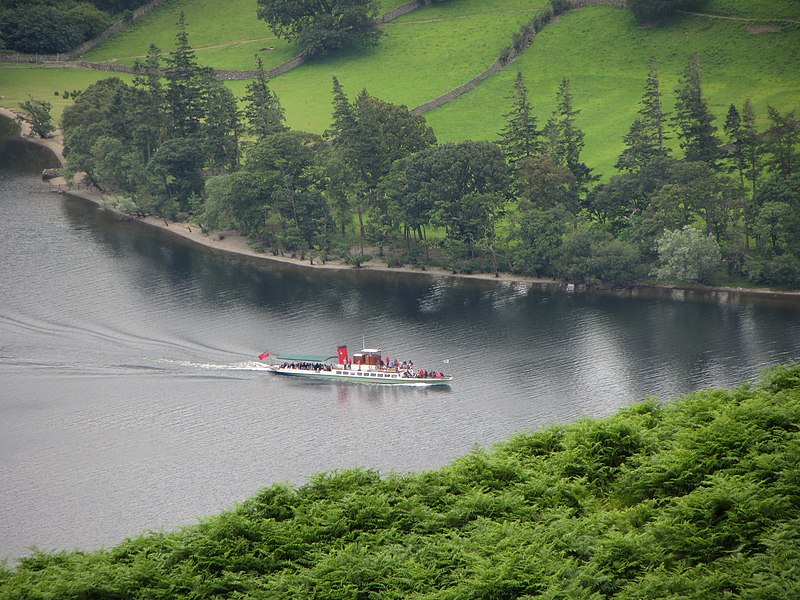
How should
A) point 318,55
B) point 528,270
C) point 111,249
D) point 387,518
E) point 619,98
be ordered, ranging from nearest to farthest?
point 387,518 < point 528,270 < point 111,249 < point 619,98 < point 318,55

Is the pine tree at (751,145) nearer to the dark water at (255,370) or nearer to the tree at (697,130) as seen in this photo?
the tree at (697,130)

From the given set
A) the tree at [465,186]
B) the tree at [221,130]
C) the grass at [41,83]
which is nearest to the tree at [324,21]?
the grass at [41,83]

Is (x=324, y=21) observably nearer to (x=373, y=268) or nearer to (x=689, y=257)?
(x=373, y=268)

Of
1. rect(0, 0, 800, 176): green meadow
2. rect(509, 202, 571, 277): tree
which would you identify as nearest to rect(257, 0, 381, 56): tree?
rect(0, 0, 800, 176): green meadow

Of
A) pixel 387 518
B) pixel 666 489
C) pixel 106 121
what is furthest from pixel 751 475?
pixel 106 121

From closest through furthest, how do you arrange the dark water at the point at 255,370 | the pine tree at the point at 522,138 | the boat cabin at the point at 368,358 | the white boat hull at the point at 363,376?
the dark water at the point at 255,370, the white boat hull at the point at 363,376, the boat cabin at the point at 368,358, the pine tree at the point at 522,138

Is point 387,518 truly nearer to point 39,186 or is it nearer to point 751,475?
point 751,475

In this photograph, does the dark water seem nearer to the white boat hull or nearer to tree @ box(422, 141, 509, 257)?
the white boat hull

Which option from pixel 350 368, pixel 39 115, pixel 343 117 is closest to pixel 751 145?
pixel 343 117
